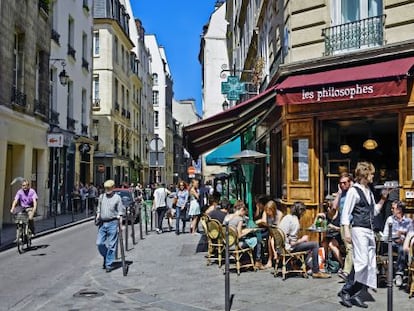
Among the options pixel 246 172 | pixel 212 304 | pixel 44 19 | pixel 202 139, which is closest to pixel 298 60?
pixel 202 139

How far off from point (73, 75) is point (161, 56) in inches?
1984

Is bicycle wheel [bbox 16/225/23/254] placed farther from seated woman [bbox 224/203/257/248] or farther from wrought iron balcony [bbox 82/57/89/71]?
wrought iron balcony [bbox 82/57/89/71]

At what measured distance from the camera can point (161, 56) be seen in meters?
78.2

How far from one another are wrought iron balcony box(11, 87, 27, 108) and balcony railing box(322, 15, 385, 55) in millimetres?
12531

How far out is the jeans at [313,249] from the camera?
9.19 meters

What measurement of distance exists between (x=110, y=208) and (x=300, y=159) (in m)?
3.85

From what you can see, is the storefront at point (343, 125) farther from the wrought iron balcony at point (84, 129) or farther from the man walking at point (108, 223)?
the wrought iron balcony at point (84, 129)

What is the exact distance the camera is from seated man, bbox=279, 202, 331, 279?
30.2 ft

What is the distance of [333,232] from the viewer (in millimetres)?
9555

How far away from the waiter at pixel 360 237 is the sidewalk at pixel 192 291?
Answer: 262 millimetres

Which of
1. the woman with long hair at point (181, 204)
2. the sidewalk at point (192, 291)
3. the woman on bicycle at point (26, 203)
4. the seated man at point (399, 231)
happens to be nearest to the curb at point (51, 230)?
the woman on bicycle at point (26, 203)

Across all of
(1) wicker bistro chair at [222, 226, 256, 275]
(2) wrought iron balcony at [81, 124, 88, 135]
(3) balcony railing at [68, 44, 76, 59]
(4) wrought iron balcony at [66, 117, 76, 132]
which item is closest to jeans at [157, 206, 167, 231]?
(1) wicker bistro chair at [222, 226, 256, 275]

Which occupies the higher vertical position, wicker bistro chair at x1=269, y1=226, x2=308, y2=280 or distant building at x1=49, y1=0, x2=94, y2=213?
distant building at x1=49, y1=0, x2=94, y2=213

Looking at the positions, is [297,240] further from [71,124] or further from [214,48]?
[214,48]
